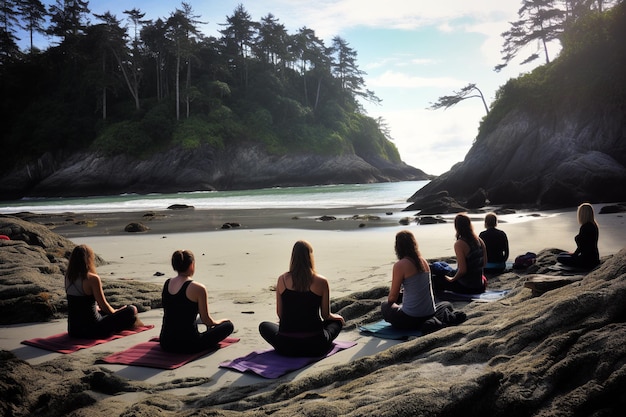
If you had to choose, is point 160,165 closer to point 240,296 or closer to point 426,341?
point 240,296

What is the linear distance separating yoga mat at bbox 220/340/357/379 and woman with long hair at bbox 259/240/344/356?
8cm

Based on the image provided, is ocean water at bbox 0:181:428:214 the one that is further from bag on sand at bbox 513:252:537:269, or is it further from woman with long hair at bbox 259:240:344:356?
Result: woman with long hair at bbox 259:240:344:356

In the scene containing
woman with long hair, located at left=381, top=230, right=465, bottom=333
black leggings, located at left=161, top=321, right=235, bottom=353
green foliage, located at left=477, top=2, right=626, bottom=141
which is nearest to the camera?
black leggings, located at left=161, top=321, right=235, bottom=353

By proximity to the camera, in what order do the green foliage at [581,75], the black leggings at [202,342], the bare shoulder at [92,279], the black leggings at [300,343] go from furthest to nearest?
the green foliage at [581,75] → the bare shoulder at [92,279] → the black leggings at [202,342] → the black leggings at [300,343]

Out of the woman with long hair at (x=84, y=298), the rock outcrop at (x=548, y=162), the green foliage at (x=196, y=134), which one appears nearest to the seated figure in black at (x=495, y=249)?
the woman with long hair at (x=84, y=298)

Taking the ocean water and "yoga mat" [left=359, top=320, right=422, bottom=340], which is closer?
"yoga mat" [left=359, top=320, right=422, bottom=340]

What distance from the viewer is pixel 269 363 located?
16.0 feet

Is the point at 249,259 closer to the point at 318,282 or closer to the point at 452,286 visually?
the point at 452,286

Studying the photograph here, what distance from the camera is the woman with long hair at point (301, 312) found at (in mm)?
5102

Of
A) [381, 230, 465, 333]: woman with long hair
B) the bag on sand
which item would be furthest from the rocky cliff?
[381, 230, 465, 333]: woman with long hair

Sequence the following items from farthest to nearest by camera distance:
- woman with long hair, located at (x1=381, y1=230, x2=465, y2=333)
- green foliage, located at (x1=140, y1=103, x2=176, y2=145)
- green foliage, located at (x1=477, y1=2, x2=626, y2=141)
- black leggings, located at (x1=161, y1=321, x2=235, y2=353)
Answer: green foliage, located at (x1=140, y1=103, x2=176, y2=145) < green foliage, located at (x1=477, y1=2, x2=626, y2=141) < woman with long hair, located at (x1=381, y1=230, x2=465, y2=333) < black leggings, located at (x1=161, y1=321, x2=235, y2=353)

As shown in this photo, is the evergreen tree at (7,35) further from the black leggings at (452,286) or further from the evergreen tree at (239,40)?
the black leggings at (452,286)

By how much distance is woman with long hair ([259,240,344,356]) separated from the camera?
5.10m

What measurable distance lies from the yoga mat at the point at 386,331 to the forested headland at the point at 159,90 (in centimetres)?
5426
